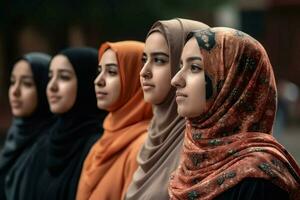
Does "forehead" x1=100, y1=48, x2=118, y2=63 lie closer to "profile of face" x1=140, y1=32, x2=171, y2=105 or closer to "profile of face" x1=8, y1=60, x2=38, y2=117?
"profile of face" x1=140, y1=32, x2=171, y2=105

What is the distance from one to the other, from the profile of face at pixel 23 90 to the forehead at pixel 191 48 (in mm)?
2357

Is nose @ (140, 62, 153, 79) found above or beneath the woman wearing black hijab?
above

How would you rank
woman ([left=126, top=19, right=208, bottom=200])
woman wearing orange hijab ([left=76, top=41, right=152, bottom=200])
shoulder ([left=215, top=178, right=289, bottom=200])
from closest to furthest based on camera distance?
1. shoulder ([left=215, top=178, right=289, bottom=200])
2. woman ([left=126, top=19, right=208, bottom=200])
3. woman wearing orange hijab ([left=76, top=41, right=152, bottom=200])

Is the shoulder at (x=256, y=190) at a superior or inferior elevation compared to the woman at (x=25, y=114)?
superior

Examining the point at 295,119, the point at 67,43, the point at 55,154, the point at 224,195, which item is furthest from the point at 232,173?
the point at 295,119

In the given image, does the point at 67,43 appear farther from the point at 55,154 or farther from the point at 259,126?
the point at 259,126

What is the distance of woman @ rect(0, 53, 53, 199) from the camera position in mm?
5680

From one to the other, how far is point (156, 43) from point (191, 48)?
0.62m

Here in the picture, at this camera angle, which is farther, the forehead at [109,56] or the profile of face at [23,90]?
the profile of face at [23,90]

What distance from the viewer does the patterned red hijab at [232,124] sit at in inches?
127

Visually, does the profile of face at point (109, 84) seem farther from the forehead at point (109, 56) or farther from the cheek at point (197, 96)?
the cheek at point (197, 96)

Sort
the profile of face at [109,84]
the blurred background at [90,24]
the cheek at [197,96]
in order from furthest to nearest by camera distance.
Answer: the blurred background at [90,24], the profile of face at [109,84], the cheek at [197,96]

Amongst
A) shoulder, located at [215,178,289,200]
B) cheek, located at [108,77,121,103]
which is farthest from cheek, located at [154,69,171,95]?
shoulder, located at [215,178,289,200]

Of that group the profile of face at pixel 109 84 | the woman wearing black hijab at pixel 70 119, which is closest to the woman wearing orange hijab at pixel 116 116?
the profile of face at pixel 109 84
